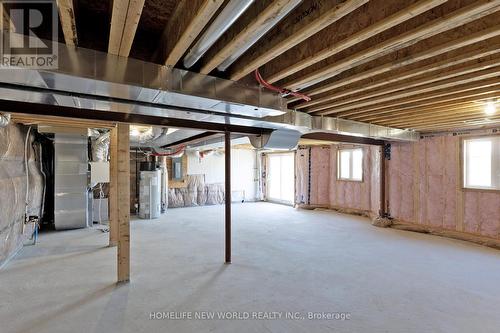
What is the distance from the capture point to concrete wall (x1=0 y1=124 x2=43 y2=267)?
3297mm

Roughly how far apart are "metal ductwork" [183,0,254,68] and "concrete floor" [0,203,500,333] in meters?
2.10

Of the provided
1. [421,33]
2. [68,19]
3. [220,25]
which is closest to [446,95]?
[421,33]

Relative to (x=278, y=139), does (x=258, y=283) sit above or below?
below

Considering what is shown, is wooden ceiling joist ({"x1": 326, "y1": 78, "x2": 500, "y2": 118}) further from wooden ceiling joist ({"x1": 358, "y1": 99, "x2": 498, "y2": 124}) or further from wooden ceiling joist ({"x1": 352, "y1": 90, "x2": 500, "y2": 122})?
wooden ceiling joist ({"x1": 358, "y1": 99, "x2": 498, "y2": 124})

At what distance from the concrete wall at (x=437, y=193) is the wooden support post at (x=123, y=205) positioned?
212 inches

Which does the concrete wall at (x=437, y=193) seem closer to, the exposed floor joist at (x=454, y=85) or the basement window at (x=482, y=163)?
the basement window at (x=482, y=163)

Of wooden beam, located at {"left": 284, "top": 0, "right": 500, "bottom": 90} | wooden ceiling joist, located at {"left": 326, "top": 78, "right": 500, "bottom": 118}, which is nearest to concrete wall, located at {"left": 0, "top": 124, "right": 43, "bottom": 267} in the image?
wooden beam, located at {"left": 284, "top": 0, "right": 500, "bottom": 90}

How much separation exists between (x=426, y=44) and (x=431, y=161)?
423 cm

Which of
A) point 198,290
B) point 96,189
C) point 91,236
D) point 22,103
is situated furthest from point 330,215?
point 22,103

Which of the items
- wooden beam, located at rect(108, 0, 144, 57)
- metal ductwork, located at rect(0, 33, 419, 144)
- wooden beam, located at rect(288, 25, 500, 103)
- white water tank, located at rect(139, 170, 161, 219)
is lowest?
white water tank, located at rect(139, 170, 161, 219)

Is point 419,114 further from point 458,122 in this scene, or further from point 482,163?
point 482,163

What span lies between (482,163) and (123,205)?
5.79m

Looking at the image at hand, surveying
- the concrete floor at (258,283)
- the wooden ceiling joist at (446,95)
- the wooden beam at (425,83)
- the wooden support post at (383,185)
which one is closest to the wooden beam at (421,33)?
the wooden beam at (425,83)

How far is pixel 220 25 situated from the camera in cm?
144
